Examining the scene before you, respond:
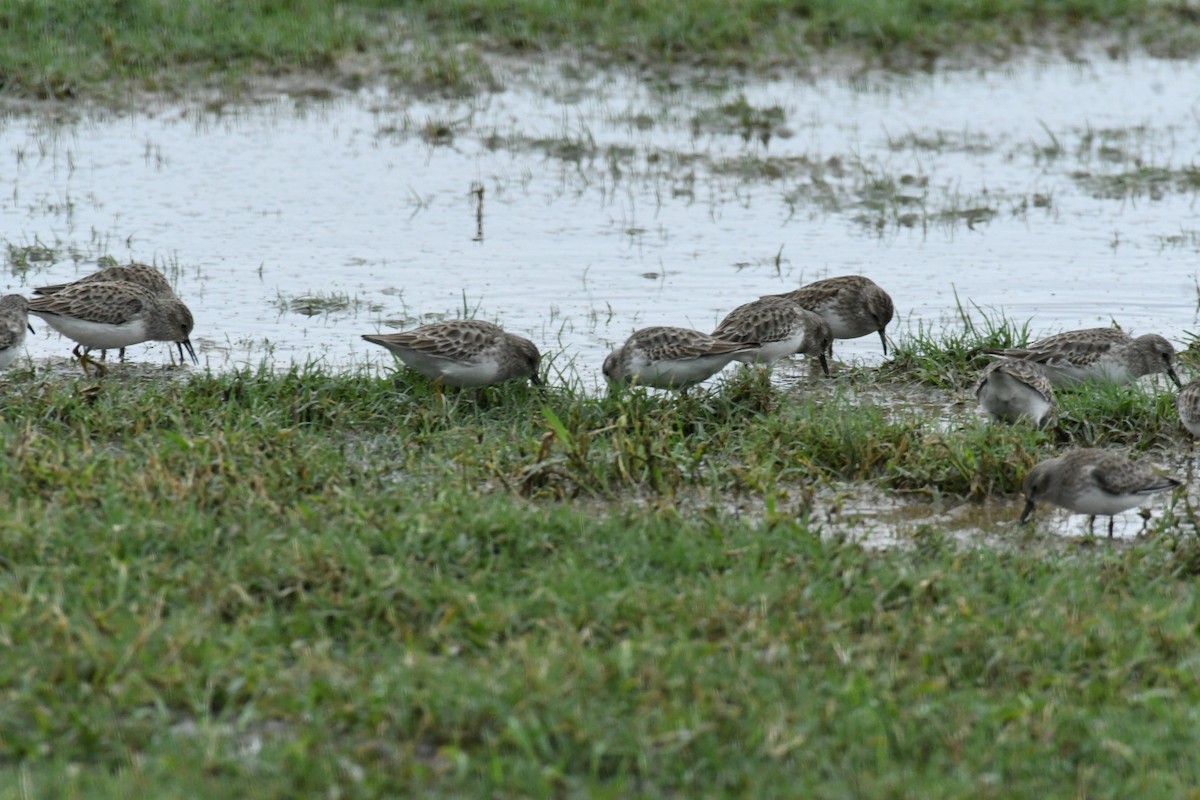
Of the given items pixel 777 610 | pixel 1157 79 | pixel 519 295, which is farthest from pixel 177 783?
pixel 1157 79

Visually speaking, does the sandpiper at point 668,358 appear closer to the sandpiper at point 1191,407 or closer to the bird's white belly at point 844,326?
the bird's white belly at point 844,326

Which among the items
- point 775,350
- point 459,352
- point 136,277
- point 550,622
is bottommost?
point 550,622

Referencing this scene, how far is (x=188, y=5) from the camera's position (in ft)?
63.1

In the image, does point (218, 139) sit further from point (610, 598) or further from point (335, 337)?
point (610, 598)

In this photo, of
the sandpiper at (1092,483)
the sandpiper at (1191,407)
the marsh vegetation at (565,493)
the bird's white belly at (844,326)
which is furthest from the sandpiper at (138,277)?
the sandpiper at (1191,407)

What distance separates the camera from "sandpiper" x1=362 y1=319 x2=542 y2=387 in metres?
9.76

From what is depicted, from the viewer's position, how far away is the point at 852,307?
1180 centimetres

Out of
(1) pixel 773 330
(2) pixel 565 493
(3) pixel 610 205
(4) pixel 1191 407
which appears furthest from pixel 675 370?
(3) pixel 610 205

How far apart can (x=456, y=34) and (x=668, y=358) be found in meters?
11.1

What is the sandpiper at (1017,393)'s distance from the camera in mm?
9422

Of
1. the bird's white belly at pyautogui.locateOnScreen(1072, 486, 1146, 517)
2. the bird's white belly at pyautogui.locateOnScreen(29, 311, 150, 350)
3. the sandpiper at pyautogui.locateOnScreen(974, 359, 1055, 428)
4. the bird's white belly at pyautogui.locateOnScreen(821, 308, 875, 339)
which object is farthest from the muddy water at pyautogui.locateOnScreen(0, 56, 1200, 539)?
the bird's white belly at pyautogui.locateOnScreen(1072, 486, 1146, 517)

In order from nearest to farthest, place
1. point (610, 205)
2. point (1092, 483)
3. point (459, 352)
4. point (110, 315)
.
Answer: point (1092, 483)
point (459, 352)
point (110, 315)
point (610, 205)

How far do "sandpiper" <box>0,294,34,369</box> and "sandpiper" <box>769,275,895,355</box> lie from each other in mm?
5334

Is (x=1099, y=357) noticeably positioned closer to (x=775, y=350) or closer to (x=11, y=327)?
(x=775, y=350)
